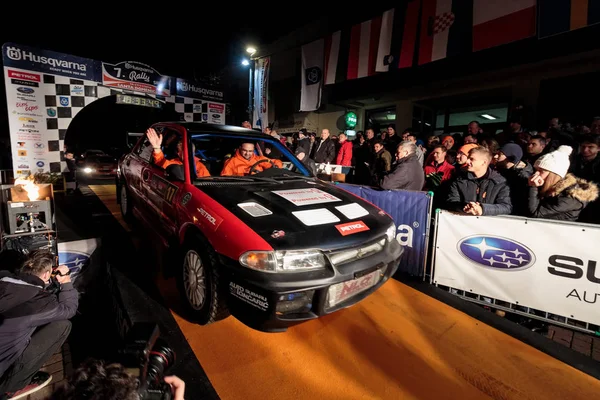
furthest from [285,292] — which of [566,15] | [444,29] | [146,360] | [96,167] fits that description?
[96,167]

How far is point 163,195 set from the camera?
2.91m

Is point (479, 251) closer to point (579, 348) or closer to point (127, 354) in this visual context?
point (579, 348)

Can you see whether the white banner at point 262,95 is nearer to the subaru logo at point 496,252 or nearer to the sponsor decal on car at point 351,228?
the subaru logo at point 496,252

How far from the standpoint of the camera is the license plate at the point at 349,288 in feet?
6.19

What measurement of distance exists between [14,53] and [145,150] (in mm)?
4535

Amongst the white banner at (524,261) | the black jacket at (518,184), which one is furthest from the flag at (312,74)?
the white banner at (524,261)

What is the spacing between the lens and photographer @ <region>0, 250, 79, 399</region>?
65.6 inches

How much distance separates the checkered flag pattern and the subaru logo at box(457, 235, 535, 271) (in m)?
5.58

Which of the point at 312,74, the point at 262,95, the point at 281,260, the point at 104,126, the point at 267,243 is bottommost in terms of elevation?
the point at 281,260

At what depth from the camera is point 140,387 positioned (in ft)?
2.76

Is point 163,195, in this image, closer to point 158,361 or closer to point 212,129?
point 212,129

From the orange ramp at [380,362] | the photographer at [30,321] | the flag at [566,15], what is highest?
the flag at [566,15]

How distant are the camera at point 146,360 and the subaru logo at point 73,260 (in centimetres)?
229

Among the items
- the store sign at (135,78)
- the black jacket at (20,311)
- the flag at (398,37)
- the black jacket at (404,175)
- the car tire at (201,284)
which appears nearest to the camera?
the black jacket at (20,311)
